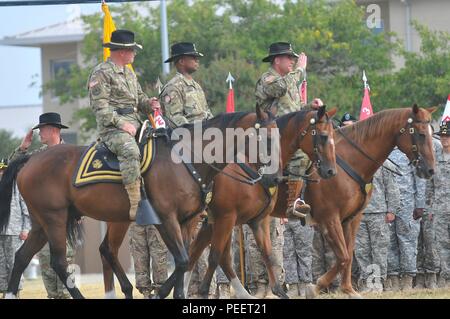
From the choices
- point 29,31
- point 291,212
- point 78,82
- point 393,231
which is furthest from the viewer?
point 29,31

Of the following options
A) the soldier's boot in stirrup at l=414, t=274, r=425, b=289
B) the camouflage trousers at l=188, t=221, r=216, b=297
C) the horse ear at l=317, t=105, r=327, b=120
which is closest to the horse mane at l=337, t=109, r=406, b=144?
the horse ear at l=317, t=105, r=327, b=120

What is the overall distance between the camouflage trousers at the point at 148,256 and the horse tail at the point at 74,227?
1.38 metres

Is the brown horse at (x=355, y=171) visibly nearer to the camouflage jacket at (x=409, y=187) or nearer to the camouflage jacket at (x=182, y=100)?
the camouflage jacket at (x=182, y=100)

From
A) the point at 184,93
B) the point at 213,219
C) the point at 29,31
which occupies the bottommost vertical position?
the point at 213,219

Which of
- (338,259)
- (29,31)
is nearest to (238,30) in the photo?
(29,31)

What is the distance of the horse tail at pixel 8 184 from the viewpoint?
486 inches

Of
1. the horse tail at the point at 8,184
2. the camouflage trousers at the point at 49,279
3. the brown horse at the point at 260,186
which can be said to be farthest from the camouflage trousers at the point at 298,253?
the horse tail at the point at 8,184

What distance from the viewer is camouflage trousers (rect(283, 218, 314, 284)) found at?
48.4 feet

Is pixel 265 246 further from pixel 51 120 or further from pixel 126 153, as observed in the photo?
pixel 51 120

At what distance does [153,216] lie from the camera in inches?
442

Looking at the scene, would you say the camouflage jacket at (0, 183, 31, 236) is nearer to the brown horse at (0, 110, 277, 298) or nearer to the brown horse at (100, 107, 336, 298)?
the brown horse at (0, 110, 277, 298)

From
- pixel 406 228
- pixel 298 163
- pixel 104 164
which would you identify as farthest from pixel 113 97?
pixel 406 228
